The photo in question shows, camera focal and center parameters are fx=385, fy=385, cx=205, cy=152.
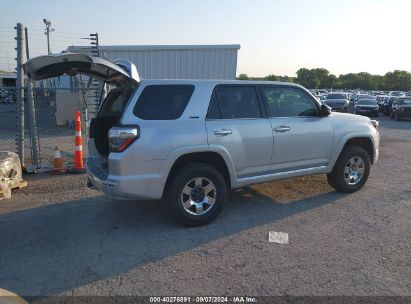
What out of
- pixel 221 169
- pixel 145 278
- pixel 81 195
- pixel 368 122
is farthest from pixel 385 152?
pixel 145 278

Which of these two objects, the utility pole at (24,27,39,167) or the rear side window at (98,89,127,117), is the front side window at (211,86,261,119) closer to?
the rear side window at (98,89,127,117)

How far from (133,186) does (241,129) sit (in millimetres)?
1642

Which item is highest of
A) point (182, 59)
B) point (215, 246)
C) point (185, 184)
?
point (182, 59)

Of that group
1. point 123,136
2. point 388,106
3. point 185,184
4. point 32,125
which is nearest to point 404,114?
point 388,106

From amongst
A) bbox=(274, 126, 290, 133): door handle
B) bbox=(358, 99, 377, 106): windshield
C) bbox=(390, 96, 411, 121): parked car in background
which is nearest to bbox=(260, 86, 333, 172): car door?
bbox=(274, 126, 290, 133): door handle

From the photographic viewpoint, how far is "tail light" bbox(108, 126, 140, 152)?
14.6 ft

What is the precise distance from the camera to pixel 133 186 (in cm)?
457

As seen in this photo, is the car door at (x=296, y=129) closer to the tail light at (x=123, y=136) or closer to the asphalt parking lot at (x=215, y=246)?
the asphalt parking lot at (x=215, y=246)

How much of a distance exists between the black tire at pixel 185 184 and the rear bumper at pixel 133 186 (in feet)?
0.58

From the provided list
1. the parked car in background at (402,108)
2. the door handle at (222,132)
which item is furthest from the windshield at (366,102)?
the door handle at (222,132)

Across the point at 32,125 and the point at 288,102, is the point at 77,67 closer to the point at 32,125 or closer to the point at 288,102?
the point at 288,102

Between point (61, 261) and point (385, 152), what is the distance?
10.0 meters

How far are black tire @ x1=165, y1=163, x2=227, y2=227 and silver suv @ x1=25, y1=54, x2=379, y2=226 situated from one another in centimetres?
1

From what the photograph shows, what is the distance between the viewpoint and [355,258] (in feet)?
13.7
